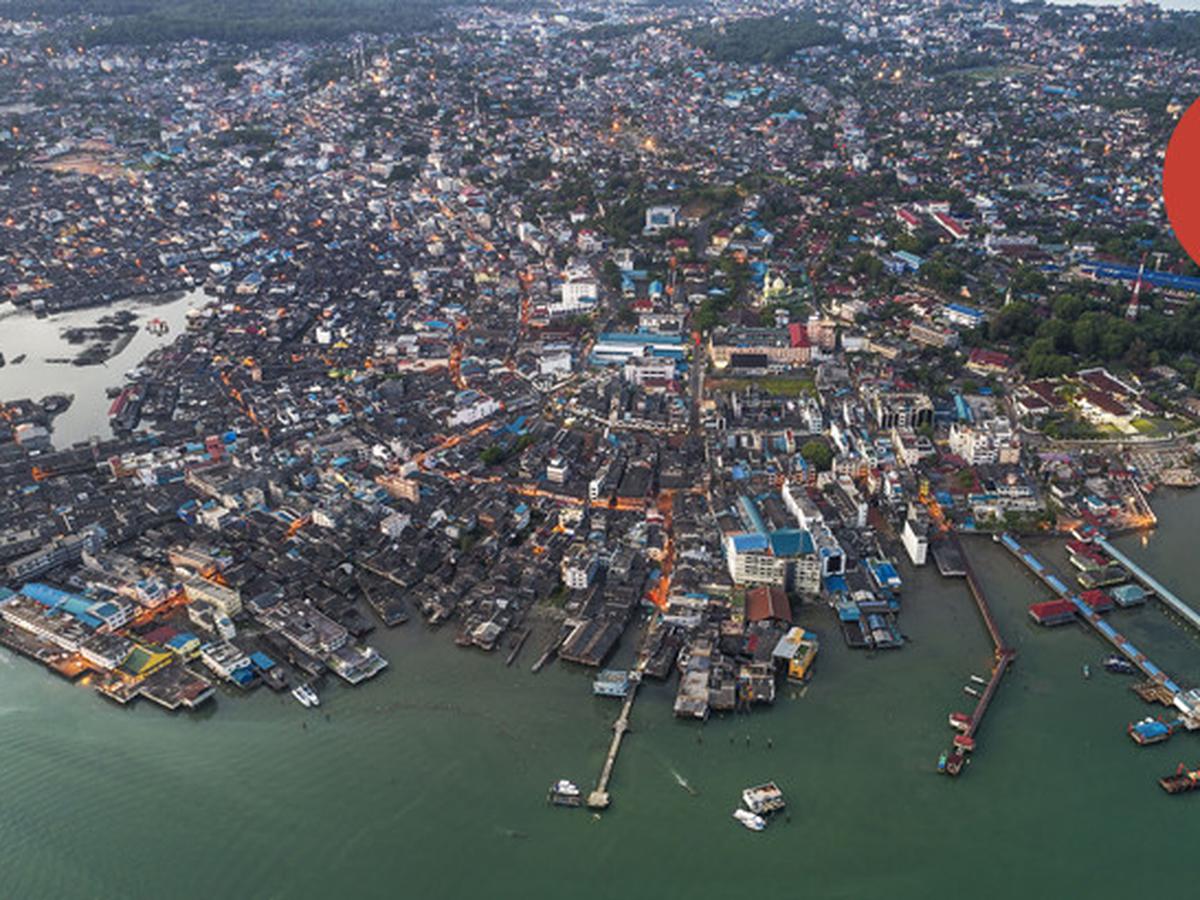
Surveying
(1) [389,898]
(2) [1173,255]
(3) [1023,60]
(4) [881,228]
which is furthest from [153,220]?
(3) [1023,60]

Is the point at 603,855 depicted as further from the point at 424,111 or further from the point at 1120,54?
the point at 1120,54

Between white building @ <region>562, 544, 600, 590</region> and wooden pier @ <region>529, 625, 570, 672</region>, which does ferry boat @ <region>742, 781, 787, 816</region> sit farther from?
white building @ <region>562, 544, 600, 590</region>

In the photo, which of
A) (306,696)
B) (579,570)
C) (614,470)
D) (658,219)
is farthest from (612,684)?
(658,219)

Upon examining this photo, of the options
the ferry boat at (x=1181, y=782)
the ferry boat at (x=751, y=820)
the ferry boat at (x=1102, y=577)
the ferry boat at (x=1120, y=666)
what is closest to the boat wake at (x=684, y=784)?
the ferry boat at (x=751, y=820)

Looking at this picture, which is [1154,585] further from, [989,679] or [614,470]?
[614,470]

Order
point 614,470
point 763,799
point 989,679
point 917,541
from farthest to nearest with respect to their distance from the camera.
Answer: point 614,470 → point 917,541 → point 989,679 → point 763,799

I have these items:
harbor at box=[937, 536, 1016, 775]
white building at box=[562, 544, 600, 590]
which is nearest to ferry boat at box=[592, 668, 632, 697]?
white building at box=[562, 544, 600, 590]

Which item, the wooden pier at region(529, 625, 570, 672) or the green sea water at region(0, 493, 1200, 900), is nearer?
the green sea water at region(0, 493, 1200, 900)
